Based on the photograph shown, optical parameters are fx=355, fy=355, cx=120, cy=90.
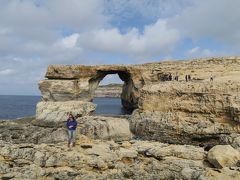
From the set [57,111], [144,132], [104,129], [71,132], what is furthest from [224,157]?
[57,111]

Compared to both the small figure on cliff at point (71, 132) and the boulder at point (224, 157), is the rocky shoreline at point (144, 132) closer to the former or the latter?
the boulder at point (224, 157)

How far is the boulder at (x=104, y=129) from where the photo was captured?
3331 cm

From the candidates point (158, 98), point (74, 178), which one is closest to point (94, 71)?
point (158, 98)

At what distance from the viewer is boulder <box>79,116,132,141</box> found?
3331 centimetres

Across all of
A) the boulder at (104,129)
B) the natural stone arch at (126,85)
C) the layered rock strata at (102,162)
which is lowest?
the layered rock strata at (102,162)

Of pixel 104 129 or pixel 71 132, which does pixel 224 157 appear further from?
pixel 104 129

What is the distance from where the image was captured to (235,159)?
2194 cm

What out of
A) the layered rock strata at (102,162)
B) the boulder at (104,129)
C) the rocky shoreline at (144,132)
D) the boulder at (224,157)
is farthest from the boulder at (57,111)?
the boulder at (224,157)

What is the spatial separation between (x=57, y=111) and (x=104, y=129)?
627 inches

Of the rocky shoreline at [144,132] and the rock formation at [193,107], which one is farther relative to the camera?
the rock formation at [193,107]

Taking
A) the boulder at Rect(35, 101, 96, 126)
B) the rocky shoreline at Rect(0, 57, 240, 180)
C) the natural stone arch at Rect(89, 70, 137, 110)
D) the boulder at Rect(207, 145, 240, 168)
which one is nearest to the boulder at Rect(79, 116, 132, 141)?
the rocky shoreline at Rect(0, 57, 240, 180)

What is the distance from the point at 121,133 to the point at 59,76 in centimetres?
2334

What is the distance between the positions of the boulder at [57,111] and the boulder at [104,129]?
40.1 feet

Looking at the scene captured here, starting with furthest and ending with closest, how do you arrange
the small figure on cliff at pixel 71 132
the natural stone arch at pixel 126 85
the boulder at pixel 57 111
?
the natural stone arch at pixel 126 85, the boulder at pixel 57 111, the small figure on cliff at pixel 71 132
